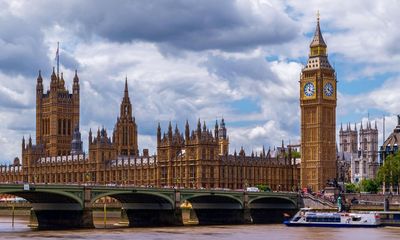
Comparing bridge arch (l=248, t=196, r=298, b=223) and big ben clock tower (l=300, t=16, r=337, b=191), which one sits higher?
big ben clock tower (l=300, t=16, r=337, b=191)

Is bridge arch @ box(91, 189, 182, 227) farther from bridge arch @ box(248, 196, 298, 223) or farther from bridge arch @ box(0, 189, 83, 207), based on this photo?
bridge arch @ box(248, 196, 298, 223)

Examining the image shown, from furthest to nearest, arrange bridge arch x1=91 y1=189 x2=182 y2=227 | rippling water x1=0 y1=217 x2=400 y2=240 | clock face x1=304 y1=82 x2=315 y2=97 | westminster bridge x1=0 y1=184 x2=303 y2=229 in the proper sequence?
clock face x1=304 y1=82 x2=315 y2=97 < bridge arch x1=91 y1=189 x2=182 y2=227 < westminster bridge x1=0 y1=184 x2=303 y2=229 < rippling water x1=0 y1=217 x2=400 y2=240

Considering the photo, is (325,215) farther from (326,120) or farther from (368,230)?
(326,120)

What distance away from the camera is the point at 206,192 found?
118812 millimetres

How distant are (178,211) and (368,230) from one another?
2475cm

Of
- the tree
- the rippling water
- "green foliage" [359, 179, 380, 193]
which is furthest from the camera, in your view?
"green foliage" [359, 179, 380, 193]

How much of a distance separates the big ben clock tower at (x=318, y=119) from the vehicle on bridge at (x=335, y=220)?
62276 mm

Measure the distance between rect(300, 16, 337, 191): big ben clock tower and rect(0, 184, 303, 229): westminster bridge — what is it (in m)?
43.7

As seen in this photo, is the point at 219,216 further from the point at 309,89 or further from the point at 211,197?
the point at 309,89

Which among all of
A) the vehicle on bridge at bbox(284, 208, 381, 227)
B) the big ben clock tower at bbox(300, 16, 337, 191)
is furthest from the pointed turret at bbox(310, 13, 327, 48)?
the vehicle on bridge at bbox(284, 208, 381, 227)

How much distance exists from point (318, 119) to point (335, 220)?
6722cm

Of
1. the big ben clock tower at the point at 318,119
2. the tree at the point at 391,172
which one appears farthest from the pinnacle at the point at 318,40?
the tree at the point at 391,172

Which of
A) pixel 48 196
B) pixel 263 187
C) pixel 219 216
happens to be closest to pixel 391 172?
pixel 219 216

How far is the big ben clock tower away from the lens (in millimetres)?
177750
